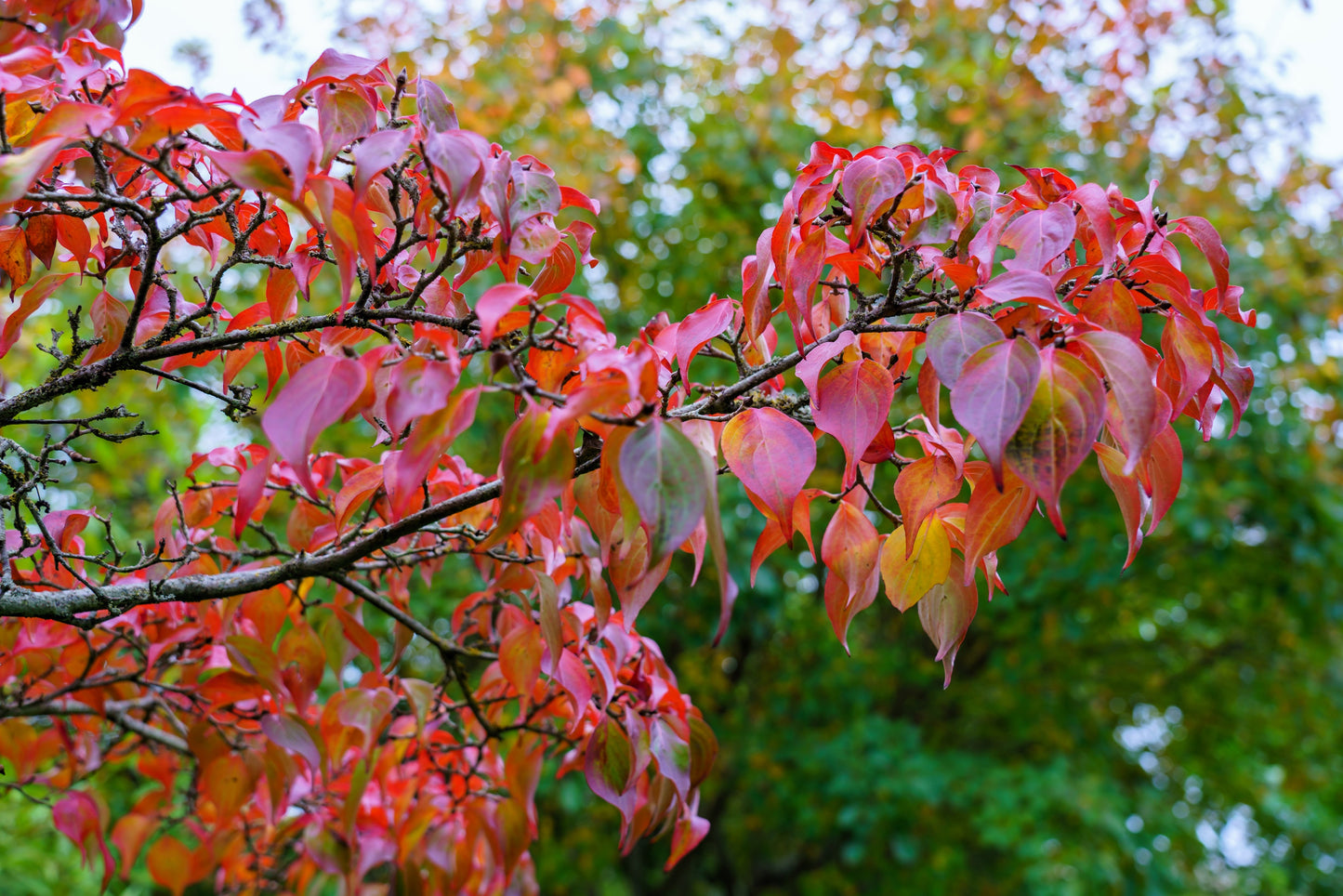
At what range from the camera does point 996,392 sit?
58 cm

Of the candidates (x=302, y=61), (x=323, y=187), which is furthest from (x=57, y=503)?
(x=323, y=187)

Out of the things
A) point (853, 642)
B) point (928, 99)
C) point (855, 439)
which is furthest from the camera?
point (853, 642)

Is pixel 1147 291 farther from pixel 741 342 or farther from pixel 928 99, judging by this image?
pixel 928 99

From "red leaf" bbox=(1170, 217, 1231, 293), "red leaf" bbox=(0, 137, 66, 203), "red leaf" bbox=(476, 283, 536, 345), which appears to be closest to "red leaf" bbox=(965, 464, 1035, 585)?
"red leaf" bbox=(1170, 217, 1231, 293)

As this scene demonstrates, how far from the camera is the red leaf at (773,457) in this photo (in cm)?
67

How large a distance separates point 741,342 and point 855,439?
28 centimetres

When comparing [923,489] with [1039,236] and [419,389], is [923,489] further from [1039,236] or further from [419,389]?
[419,389]

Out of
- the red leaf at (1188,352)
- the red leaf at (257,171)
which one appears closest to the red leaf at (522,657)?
the red leaf at (257,171)

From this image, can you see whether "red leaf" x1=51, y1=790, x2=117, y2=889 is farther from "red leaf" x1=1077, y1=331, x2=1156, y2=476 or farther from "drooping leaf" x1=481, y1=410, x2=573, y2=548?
"red leaf" x1=1077, y1=331, x2=1156, y2=476

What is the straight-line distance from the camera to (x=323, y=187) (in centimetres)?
62

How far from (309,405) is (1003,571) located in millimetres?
3014

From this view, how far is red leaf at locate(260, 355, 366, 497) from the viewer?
22.9 inches

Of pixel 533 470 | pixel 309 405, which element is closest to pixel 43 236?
pixel 309 405

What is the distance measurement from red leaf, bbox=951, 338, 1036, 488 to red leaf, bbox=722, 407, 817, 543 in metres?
0.13
